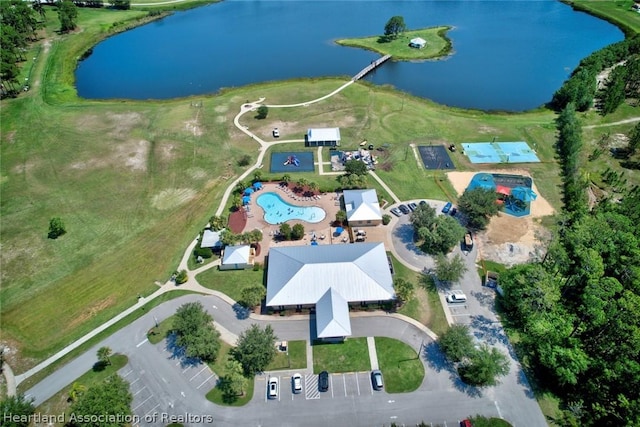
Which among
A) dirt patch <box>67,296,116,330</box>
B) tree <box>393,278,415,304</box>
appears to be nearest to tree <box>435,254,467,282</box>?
tree <box>393,278,415,304</box>

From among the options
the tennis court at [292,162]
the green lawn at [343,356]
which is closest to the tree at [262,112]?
the tennis court at [292,162]

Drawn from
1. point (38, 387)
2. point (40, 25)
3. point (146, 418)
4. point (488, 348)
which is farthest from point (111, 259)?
point (40, 25)

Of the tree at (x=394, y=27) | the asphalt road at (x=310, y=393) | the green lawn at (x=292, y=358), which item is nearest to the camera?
the asphalt road at (x=310, y=393)

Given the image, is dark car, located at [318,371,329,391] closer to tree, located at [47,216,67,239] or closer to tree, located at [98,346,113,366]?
tree, located at [98,346,113,366]

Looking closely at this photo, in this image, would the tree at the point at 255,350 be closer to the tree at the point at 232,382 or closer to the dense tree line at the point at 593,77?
the tree at the point at 232,382

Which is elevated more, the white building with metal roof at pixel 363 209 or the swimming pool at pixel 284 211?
the white building with metal roof at pixel 363 209

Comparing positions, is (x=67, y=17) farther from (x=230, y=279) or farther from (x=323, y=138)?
(x=230, y=279)

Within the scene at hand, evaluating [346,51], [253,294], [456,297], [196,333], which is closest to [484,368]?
[456,297]
